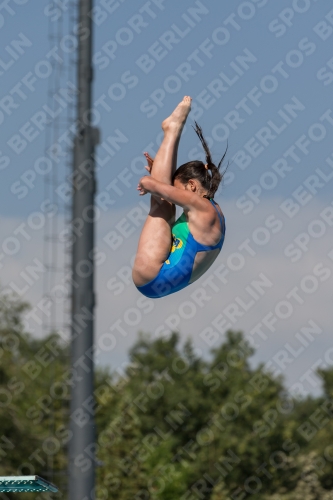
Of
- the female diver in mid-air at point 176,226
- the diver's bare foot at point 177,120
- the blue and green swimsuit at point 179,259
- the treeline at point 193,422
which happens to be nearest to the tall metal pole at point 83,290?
the female diver in mid-air at point 176,226

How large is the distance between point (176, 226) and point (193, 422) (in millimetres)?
50164

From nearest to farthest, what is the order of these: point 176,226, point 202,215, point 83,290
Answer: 1. point 202,215
2. point 176,226
3. point 83,290

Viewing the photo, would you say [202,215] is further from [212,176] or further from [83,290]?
[83,290]

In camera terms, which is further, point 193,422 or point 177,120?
point 193,422

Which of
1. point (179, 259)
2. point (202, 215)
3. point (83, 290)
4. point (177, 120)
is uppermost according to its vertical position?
point (83, 290)

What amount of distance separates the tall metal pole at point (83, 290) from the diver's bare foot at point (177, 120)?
595cm

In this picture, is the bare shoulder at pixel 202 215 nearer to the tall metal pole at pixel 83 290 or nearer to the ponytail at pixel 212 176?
the ponytail at pixel 212 176

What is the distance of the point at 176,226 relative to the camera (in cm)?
816

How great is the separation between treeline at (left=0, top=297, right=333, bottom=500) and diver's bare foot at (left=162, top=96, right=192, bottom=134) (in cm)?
2915

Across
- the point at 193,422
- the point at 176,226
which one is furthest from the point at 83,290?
the point at 193,422

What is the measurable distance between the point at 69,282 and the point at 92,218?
101 centimetres

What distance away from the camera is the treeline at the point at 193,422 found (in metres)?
40.7

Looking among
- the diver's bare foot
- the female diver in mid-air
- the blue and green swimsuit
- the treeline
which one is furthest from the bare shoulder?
the treeline

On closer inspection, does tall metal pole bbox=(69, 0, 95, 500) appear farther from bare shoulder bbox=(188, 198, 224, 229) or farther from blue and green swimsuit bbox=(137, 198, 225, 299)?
bare shoulder bbox=(188, 198, 224, 229)
